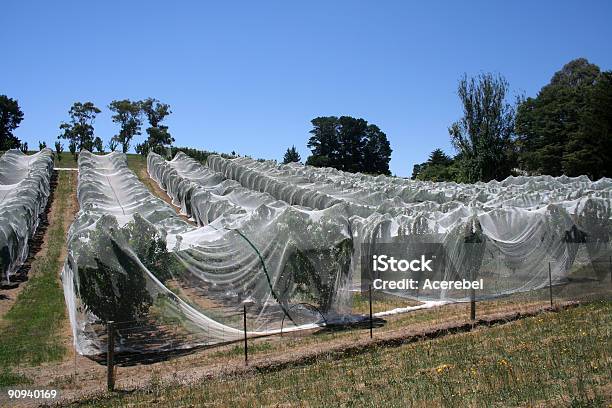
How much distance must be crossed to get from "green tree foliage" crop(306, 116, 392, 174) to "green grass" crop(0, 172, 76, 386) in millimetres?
66829

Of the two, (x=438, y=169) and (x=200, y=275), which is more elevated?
(x=438, y=169)

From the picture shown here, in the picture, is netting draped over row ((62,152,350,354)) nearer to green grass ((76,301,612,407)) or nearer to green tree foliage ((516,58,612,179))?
green grass ((76,301,612,407))

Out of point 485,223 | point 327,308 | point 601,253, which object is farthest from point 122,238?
point 601,253


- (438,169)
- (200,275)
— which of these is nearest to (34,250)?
(200,275)

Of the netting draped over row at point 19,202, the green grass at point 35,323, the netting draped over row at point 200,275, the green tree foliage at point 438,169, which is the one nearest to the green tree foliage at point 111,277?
the netting draped over row at point 200,275

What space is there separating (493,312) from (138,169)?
4095 centimetres

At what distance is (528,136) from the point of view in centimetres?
6272

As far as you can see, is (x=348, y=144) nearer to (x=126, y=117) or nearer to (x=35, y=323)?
(x=126, y=117)

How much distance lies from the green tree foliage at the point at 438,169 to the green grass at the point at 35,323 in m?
45.6

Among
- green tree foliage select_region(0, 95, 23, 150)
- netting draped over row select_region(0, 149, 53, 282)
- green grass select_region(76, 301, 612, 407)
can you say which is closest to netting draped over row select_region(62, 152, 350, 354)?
green grass select_region(76, 301, 612, 407)

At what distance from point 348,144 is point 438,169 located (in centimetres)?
2345

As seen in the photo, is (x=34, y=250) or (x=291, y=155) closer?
(x=34, y=250)

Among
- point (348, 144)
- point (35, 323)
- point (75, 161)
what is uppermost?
point (348, 144)

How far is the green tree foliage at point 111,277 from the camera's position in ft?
40.1
